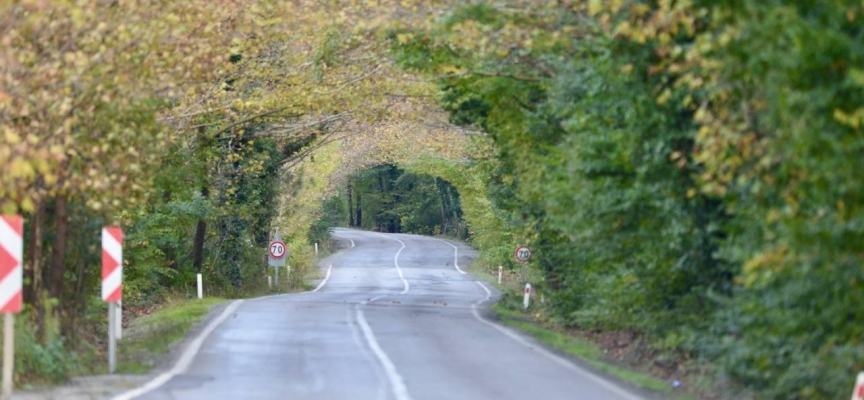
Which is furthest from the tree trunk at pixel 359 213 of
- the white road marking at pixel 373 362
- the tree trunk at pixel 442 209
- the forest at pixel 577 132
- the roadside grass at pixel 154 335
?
the white road marking at pixel 373 362

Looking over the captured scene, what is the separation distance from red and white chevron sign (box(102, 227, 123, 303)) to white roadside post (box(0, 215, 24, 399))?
2119 mm

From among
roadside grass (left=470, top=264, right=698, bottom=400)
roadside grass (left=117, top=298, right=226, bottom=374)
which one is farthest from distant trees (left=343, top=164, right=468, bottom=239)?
roadside grass (left=117, top=298, right=226, bottom=374)

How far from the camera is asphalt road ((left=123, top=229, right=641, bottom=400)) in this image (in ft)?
37.8

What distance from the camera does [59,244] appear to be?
45.4 ft

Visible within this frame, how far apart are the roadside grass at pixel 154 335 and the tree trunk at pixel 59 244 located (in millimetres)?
1280

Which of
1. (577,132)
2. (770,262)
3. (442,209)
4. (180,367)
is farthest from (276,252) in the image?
(442,209)

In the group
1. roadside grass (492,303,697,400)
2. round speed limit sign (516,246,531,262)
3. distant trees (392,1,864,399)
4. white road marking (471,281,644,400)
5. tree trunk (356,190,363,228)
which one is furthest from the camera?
tree trunk (356,190,363,228)

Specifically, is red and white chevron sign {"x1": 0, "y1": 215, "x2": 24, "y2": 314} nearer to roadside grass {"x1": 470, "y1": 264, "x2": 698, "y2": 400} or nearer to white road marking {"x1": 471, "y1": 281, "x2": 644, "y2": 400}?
white road marking {"x1": 471, "y1": 281, "x2": 644, "y2": 400}

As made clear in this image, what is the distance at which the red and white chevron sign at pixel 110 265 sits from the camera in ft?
41.7

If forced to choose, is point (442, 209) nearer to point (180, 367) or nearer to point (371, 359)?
point (371, 359)

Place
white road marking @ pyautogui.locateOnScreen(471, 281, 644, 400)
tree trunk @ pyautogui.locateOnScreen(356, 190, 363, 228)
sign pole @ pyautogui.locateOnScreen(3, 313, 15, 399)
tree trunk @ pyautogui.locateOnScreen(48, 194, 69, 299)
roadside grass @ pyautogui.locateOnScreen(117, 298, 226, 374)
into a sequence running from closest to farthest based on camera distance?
sign pole @ pyautogui.locateOnScreen(3, 313, 15, 399) → white road marking @ pyautogui.locateOnScreen(471, 281, 644, 400) → tree trunk @ pyautogui.locateOnScreen(48, 194, 69, 299) → roadside grass @ pyautogui.locateOnScreen(117, 298, 226, 374) → tree trunk @ pyautogui.locateOnScreen(356, 190, 363, 228)

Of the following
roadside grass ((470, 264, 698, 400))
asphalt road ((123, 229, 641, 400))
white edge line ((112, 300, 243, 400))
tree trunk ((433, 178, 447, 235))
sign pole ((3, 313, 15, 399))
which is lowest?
roadside grass ((470, 264, 698, 400))

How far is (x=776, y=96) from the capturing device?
878cm

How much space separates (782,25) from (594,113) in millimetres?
6380
